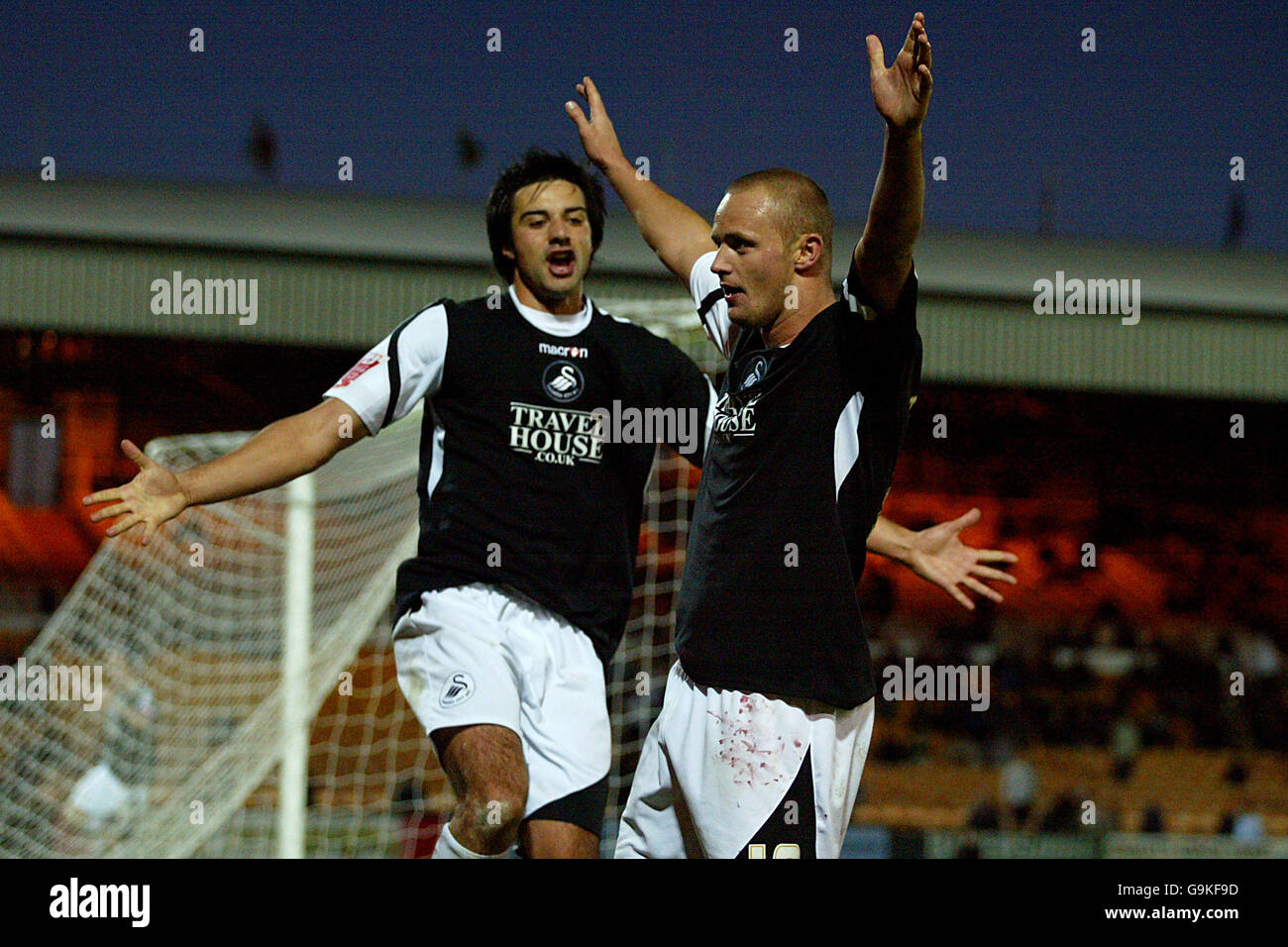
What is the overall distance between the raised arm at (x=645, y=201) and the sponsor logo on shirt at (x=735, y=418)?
0.75 meters

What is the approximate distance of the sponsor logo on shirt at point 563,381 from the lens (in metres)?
4.55

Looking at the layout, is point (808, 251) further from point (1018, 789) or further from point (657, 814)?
point (1018, 789)

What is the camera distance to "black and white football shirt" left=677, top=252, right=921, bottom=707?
3.58 metres

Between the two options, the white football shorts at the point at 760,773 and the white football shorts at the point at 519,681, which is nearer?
the white football shorts at the point at 760,773

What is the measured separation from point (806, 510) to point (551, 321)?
57.3 inches

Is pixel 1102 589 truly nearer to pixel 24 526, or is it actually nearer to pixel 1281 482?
pixel 1281 482

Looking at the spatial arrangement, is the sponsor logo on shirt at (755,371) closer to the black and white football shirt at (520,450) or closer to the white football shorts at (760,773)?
the white football shorts at (760,773)

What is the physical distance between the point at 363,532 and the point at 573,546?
4826mm

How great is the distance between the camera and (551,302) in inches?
186

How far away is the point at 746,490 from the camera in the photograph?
363cm
